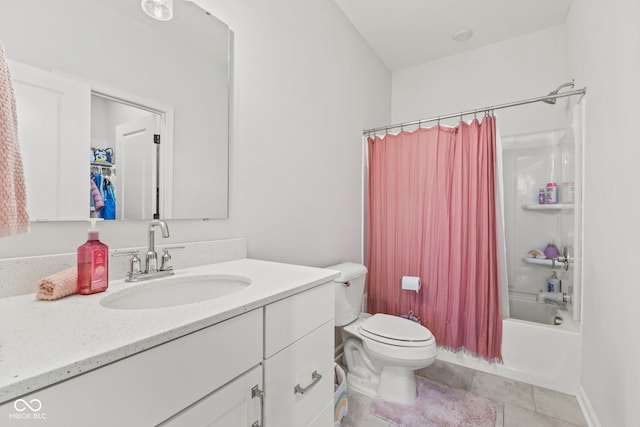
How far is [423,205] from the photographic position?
2201 mm

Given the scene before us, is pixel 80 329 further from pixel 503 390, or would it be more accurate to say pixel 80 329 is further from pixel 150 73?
pixel 503 390

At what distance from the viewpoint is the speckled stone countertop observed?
0.43m

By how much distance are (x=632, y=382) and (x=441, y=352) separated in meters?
1.18

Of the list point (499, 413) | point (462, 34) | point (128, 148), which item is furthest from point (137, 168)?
point (462, 34)

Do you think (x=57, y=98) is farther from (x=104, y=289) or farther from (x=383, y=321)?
(x=383, y=321)

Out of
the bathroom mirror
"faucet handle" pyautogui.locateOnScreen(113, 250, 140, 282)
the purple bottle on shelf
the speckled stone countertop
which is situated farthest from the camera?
the purple bottle on shelf

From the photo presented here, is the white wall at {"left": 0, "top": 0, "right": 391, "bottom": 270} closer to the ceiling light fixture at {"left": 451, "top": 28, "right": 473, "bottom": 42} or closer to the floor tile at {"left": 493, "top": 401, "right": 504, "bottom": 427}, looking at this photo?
the ceiling light fixture at {"left": 451, "top": 28, "right": 473, "bottom": 42}

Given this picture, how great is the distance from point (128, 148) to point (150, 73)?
31 cm

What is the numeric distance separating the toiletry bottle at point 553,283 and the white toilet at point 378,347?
144 centimetres

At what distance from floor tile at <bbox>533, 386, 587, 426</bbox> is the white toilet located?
2.40 ft

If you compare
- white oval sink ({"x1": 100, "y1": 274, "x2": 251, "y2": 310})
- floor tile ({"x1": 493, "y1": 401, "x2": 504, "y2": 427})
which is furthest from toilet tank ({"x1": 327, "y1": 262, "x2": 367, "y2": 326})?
floor tile ({"x1": 493, "y1": 401, "x2": 504, "y2": 427})

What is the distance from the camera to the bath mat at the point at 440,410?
1.52 meters

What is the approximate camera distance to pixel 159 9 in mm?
1114

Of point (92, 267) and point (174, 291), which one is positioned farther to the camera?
point (174, 291)
